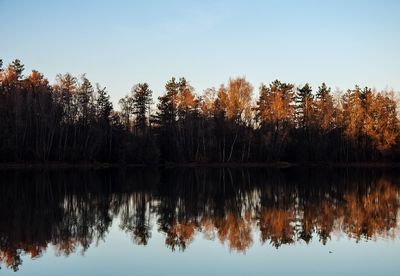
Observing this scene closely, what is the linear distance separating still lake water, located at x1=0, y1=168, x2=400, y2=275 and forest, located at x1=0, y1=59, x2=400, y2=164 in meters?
Result: 39.4

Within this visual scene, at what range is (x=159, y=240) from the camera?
18109 mm

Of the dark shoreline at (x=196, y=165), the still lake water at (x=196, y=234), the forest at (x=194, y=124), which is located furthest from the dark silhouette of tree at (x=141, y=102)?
the still lake water at (x=196, y=234)

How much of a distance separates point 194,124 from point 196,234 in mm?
64650

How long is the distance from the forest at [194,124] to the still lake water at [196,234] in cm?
3940

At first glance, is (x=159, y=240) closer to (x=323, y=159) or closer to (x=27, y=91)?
(x=27, y=91)

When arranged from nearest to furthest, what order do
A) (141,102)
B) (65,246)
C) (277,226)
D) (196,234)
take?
(65,246) → (196,234) → (277,226) → (141,102)

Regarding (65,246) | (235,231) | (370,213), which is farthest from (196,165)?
(65,246)

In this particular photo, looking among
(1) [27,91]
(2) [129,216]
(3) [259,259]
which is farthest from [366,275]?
(1) [27,91]

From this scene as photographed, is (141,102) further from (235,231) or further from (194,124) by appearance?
(235,231)

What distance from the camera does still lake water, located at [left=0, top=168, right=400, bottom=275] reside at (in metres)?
14.2

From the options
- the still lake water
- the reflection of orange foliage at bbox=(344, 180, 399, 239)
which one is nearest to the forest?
the still lake water

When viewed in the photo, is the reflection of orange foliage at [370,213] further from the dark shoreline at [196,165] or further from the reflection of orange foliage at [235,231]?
the dark shoreline at [196,165]

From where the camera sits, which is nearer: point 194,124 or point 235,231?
point 235,231

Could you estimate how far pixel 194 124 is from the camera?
83.5m
